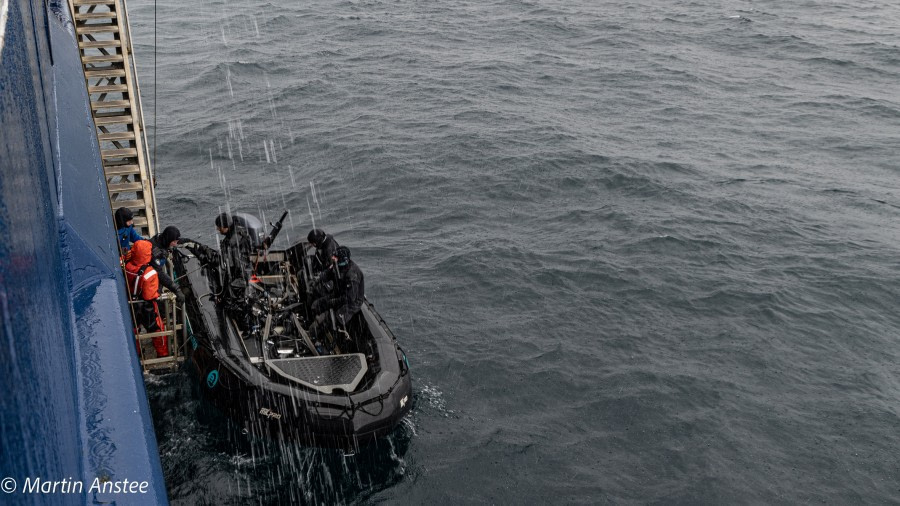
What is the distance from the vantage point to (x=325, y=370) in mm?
10359

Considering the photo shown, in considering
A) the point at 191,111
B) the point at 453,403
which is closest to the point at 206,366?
the point at 453,403

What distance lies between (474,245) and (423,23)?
24223 mm

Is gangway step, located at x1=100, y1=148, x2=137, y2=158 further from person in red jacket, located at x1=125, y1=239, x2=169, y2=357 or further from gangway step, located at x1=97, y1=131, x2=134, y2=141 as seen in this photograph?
person in red jacket, located at x1=125, y1=239, x2=169, y2=357

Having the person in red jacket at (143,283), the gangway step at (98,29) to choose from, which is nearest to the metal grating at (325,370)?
the person in red jacket at (143,283)

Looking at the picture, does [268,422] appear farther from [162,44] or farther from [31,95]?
[162,44]

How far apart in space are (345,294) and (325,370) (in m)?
1.35

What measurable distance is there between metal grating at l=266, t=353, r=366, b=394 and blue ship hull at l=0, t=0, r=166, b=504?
4.37 m

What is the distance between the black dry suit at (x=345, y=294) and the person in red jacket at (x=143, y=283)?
2356 millimetres

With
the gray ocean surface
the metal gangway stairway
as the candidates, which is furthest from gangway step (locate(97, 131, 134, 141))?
the gray ocean surface

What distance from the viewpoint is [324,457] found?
33.7 feet

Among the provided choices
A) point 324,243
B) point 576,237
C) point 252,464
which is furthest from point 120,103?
point 576,237

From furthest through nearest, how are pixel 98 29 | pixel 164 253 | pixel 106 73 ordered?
pixel 98 29
pixel 106 73
pixel 164 253

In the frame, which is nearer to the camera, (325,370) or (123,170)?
(325,370)

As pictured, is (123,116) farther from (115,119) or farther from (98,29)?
(98,29)
